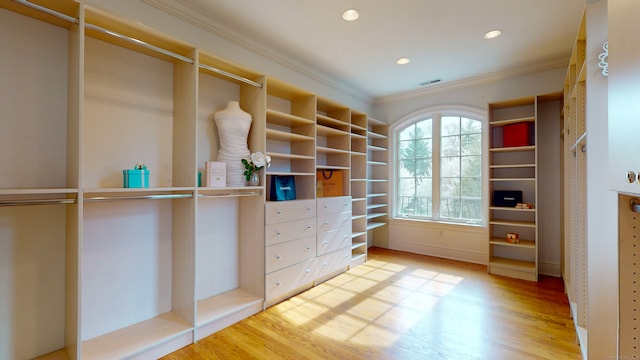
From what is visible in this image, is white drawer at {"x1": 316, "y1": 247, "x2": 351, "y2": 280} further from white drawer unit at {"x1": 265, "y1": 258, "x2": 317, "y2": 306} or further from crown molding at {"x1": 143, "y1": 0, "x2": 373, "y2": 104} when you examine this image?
crown molding at {"x1": 143, "y1": 0, "x2": 373, "y2": 104}

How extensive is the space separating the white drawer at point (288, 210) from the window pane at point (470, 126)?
282cm

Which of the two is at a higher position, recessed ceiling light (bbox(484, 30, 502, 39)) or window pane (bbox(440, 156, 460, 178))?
recessed ceiling light (bbox(484, 30, 502, 39))

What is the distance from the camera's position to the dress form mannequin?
8.39 feet

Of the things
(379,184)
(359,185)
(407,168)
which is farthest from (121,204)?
(407,168)

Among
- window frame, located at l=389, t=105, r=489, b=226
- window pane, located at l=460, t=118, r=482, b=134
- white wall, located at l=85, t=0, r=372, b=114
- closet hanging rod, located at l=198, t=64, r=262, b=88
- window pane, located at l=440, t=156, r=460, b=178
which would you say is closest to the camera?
white wall, located at l=85, t=0, r=372, b=114

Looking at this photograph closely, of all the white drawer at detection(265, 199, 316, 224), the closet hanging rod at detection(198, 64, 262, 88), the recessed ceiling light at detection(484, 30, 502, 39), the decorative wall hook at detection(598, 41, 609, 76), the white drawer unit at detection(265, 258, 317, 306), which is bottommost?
the white drawer unit at detection(265, 258, 317, 306)

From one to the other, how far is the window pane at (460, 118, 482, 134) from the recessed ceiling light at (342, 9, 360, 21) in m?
2.74

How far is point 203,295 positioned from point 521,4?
385cm

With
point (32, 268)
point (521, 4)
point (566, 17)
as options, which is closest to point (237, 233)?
point (32, 268)

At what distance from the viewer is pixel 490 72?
3916 mm

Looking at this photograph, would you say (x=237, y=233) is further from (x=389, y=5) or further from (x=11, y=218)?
(x=389, y=5)

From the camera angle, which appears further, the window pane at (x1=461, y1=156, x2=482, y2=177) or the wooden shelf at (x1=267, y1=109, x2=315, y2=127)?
the window pane at (x1=461, y1=156, x2=482, y2=177)

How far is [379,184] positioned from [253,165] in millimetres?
3092

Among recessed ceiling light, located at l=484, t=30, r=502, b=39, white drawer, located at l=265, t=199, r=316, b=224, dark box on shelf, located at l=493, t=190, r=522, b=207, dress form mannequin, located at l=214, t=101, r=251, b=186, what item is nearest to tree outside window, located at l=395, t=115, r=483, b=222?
dark box on shelf, located at l=493, t=190, r=522, b=207
